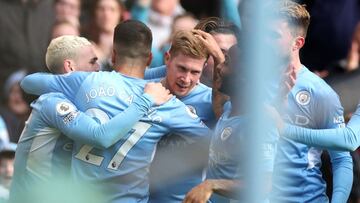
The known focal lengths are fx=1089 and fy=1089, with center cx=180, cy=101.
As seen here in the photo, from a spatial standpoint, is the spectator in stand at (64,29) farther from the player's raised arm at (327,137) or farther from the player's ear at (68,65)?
the player's raised arm at (327,137)

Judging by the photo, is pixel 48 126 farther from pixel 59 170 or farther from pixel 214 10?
pixel 214 10

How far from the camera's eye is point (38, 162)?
291 cm

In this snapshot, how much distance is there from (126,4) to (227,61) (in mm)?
1282

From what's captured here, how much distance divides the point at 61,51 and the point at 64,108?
21 cm

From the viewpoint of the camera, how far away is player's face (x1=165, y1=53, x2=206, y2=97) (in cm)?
282

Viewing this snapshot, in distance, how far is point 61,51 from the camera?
2914 millimetres

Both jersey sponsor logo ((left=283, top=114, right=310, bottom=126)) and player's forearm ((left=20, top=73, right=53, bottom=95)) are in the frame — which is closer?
jersey sponsor logo ((left=283, top=114, right=310, bottom=126))

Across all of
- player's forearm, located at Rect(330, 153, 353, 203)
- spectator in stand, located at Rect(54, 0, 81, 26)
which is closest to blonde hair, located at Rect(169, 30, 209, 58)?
player's forearm, located at Rect(330, 153, 353, 203)

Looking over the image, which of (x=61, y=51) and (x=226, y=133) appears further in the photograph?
(x=61, y=51)

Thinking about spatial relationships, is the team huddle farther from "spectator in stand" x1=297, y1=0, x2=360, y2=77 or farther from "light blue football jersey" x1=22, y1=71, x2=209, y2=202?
"spectator in stand" x1=297, y1=0, x2=360, y2=77

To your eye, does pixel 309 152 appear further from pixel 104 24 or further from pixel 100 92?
pixel 104 24

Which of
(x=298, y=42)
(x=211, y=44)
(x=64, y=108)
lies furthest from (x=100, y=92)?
(x=298, y=42)

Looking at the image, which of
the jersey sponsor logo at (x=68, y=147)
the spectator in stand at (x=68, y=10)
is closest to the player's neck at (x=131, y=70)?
the jersey sponsor logo at (x=68, y=147)

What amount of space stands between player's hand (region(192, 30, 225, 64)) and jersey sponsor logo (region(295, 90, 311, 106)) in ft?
0.76
